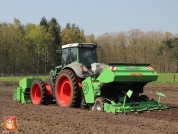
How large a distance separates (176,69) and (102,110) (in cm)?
6222

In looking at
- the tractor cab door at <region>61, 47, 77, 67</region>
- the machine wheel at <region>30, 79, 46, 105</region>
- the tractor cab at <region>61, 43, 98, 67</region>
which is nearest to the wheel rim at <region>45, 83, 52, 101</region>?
the machine wheel at <region>30, 79, 46, 105</region>

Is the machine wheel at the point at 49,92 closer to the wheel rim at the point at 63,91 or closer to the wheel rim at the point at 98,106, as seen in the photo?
the wheel rim at the point at 63,91

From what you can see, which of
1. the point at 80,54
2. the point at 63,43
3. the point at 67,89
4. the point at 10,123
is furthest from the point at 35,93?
the point at 63,43

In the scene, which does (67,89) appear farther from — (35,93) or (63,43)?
(63,43)

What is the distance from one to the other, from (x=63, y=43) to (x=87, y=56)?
162 ft

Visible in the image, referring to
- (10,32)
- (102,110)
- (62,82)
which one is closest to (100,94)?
(102,110)

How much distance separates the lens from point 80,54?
10.3 metres

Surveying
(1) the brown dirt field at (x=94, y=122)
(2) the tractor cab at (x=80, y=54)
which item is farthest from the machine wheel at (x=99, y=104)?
(2) the tractor cab at (x=80, y=54)

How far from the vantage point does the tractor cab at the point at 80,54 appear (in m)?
10.3

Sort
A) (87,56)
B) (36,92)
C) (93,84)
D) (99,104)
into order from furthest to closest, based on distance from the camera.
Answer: (36,92) → (87,56) → (93,84) → (99,104)

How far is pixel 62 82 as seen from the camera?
1057cm

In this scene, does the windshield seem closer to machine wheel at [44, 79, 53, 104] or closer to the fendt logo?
machine wheel at [44, 79, 53, 104]

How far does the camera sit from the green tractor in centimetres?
868

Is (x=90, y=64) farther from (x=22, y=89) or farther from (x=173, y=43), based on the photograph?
(x=173, y=43)
